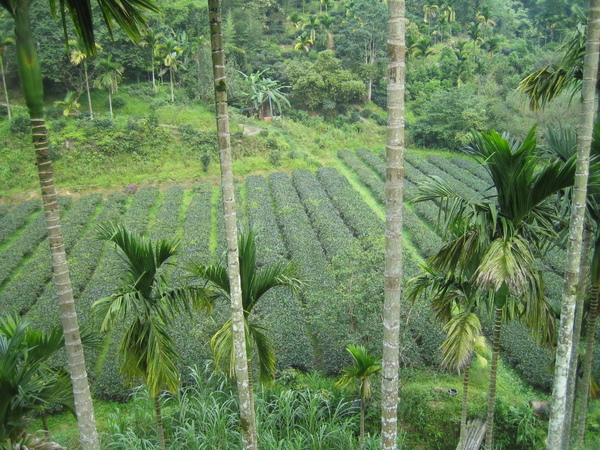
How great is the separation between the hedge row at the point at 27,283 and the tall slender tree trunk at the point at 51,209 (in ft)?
35.6

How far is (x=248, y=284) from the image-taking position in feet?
23.7

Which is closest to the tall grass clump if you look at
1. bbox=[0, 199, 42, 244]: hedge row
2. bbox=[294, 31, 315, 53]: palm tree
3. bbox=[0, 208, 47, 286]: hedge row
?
bbox=[0, 208, 47, 286]: hedge row

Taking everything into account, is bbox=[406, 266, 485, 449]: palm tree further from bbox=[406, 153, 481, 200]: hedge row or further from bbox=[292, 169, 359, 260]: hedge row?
bbox=[406, 153, 481, 200]: hedge row

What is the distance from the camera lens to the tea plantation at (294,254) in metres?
13.0

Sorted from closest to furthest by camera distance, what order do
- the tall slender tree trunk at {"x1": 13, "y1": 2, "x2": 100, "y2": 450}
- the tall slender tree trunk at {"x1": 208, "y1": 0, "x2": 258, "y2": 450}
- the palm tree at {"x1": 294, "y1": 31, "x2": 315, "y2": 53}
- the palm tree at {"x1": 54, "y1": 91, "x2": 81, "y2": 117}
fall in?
the tall slender tree trunk at {"x1": 13, "y1": 2, "x2": 100, "y2": 450} < the tall slender tree trunk at {"x1": 208, "y1": 0, "x2": 258, "y2": 450} < the palm tree at {"x1": 54, "y1": 91, "x2": 81, "y2": 117} < the palm tree at {"x1": 294, "y1": 31, "x2": 315, "y2": 53}

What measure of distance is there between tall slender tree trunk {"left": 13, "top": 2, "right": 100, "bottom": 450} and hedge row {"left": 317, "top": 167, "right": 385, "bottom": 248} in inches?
549

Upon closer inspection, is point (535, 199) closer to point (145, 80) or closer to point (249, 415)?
point (249, 415)

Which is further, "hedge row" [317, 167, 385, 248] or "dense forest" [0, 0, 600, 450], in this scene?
"hedge row" [317, 167, 385, 248]

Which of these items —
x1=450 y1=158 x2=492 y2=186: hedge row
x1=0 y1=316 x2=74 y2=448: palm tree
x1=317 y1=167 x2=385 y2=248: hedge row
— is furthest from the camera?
x1=450 y1=158 x2=492 y2=186: hedge row

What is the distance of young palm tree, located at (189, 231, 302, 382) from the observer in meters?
6.99

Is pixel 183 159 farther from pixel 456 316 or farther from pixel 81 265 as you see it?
pixel 456 316

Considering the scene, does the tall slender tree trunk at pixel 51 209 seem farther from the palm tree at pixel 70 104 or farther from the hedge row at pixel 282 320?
the palm tree at pixel 70 104

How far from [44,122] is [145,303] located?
9.45 feet

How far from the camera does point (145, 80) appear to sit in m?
41.0
